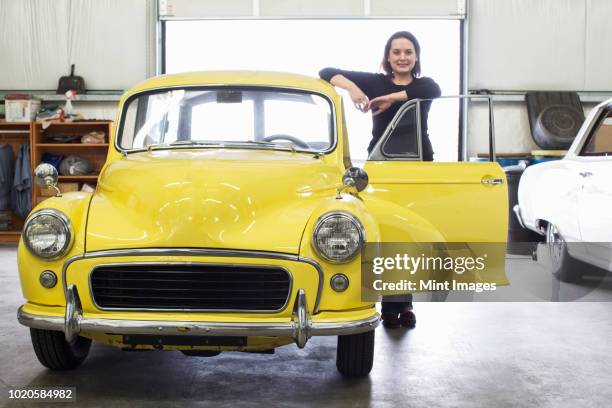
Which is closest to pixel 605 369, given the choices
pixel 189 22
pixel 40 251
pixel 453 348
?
pixel 453 348

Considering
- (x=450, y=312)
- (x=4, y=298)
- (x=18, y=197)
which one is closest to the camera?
(x=450, y=312)

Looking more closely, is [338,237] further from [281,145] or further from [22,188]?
[22,188]

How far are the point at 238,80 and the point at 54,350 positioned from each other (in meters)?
1.78

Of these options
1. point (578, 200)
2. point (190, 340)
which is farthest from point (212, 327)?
point (578, 200)

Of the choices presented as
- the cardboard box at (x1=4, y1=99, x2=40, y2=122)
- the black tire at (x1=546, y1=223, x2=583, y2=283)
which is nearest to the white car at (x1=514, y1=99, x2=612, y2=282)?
the black tire at (x1=546, y1=223, x2=583, y2=283)

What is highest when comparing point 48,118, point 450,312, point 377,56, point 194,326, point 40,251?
point 377,56

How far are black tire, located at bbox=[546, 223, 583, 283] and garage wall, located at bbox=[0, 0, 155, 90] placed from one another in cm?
714

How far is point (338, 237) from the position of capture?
322 cm

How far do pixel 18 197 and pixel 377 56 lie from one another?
573 centimetres

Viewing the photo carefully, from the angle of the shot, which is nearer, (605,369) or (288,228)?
(288,228)

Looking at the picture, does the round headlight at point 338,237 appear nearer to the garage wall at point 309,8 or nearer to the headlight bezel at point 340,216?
the headlight bezel at point 340,216

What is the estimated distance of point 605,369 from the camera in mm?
3969

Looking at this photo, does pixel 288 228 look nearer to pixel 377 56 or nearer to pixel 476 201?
pixel 476 201

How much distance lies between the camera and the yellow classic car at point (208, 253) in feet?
10.4
